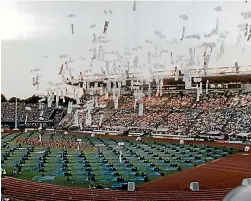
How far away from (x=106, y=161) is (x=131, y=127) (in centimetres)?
218

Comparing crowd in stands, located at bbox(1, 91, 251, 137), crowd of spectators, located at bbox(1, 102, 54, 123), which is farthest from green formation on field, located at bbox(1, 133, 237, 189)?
crowd in stands, located at bbox(1, 91, 251, 137)

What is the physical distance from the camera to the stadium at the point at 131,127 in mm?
10039

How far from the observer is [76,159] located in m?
13.0

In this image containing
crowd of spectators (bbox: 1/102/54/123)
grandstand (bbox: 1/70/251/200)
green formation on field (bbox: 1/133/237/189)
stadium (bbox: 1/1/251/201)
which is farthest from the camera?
crowd of spectators (bbox: 1/102/54/123)

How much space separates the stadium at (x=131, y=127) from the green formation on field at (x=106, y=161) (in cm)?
3

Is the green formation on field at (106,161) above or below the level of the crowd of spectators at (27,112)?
below

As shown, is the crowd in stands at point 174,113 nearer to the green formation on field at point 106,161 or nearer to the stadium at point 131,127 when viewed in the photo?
the stadium at point 131,127

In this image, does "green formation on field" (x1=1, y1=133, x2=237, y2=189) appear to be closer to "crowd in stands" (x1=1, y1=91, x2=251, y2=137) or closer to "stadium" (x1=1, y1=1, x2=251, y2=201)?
"stadium" (x1=1, y1=1, x2=251, y2=201)

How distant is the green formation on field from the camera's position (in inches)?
403

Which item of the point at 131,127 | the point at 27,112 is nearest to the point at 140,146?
the point at 131,127

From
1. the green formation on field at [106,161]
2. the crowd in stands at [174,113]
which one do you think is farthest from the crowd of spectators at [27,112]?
the green formation on field at [106,161]

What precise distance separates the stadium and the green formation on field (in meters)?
0.03

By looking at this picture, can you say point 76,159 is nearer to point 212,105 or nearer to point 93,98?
point 93,98

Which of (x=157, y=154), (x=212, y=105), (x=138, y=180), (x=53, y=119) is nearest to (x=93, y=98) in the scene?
(x=53, y=119)
